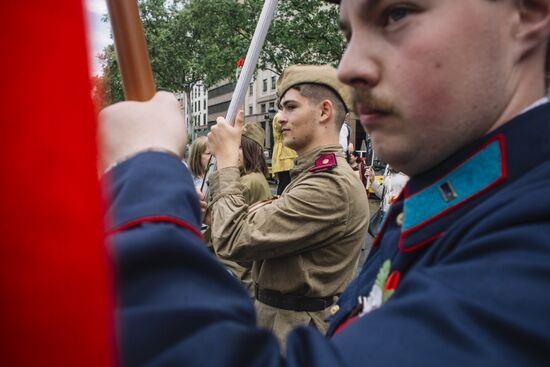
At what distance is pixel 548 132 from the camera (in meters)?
0.80

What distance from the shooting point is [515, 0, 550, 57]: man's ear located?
2.77ft

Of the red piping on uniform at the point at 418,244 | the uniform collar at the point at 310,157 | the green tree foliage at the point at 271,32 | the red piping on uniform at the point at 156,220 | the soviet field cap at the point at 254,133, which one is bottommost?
the red piping on uniform at the point at 418,244

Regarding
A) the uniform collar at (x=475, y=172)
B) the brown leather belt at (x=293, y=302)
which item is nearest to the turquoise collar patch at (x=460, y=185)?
the uniform collar at (x=475, y=172)

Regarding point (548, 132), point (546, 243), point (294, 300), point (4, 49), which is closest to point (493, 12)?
point (548, 132)

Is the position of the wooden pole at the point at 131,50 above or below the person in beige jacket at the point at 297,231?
above

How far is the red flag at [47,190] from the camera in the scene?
0.92ft

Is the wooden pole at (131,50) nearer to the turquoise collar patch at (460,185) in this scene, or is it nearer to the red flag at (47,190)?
the red flag at (47,190)

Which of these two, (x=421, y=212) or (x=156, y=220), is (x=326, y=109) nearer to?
(x=421, y=212)

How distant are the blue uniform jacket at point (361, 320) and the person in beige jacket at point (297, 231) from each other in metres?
1.45

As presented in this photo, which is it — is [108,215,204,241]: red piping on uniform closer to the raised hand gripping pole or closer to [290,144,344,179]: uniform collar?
the raised hand gripping pole

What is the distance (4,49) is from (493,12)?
2.66 feet

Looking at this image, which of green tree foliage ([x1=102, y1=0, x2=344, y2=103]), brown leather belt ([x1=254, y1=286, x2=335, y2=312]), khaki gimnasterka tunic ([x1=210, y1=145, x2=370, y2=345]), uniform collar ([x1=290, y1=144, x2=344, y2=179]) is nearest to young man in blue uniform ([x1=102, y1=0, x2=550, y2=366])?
khaki gimnasterka tunic ([x1=210, y1=145, x2=370, y2=345])

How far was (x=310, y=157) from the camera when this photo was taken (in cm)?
251

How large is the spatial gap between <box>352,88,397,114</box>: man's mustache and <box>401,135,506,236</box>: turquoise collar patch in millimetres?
178
